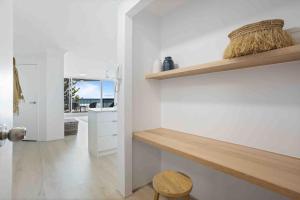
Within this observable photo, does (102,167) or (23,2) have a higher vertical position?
(23,2)

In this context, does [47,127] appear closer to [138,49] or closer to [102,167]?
[102,167]

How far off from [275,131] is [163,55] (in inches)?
56.4

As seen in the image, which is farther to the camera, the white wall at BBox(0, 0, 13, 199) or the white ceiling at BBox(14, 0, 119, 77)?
the white ceiling at BBox(14, 0, 119, 77)

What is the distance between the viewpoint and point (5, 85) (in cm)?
60

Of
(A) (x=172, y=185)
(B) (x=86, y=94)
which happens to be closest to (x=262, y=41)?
(A) (x=172, y=185)

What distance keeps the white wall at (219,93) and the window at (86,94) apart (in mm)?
7044

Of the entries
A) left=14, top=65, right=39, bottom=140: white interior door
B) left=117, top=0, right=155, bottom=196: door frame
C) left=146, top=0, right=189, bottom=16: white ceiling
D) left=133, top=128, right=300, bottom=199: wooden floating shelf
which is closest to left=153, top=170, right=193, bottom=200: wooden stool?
left=133, top=128, right=300, bottom=199: wooden floating shelf

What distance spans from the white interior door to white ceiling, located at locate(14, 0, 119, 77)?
0.51 m

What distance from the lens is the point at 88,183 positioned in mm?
2092

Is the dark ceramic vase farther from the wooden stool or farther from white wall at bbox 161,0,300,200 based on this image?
the wooden stool

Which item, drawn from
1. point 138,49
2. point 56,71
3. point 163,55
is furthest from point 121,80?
point 56,71

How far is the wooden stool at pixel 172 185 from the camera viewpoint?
115cm

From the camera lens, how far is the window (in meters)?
8.80

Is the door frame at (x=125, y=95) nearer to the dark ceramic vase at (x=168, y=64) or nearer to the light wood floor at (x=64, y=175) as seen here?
the light wood floor at (x=64, y=175)
